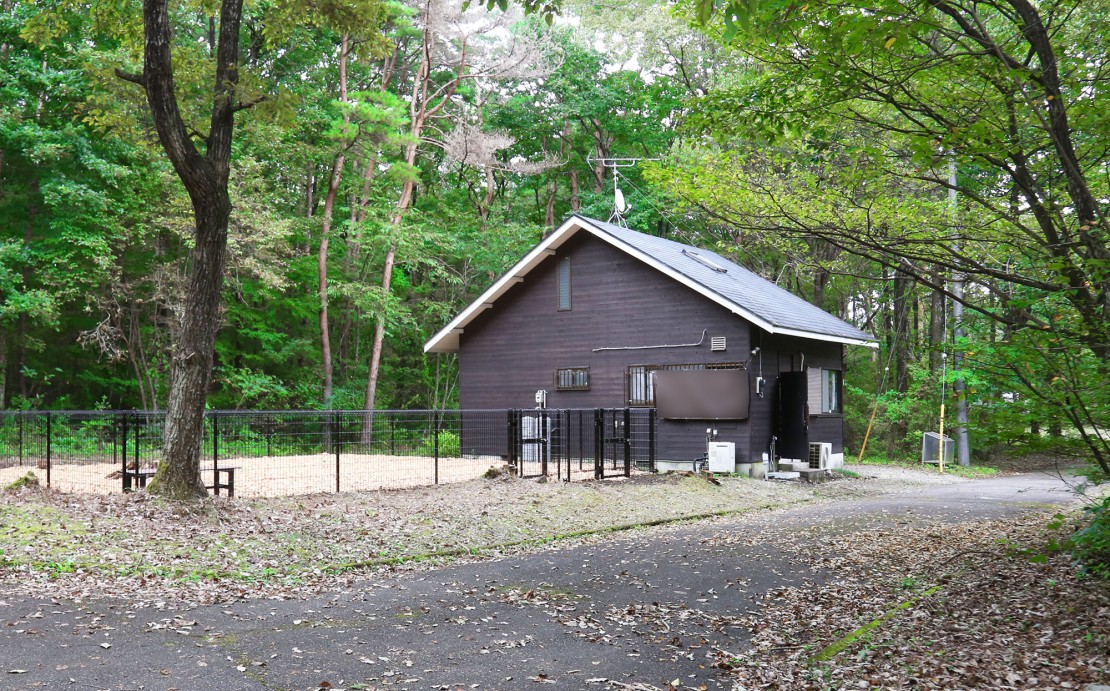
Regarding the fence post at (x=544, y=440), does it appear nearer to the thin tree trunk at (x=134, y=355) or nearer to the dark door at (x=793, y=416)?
the dark door at (x=793, y=416)

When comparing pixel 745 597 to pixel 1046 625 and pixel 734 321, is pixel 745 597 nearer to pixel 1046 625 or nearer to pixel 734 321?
pixel 1046 625

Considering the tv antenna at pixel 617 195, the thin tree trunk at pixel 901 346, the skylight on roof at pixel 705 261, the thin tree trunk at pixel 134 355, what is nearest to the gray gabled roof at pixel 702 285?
the skylight on roof at pixel 705 261

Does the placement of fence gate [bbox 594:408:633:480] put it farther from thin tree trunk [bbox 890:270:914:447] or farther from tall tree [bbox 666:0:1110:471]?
thin tree trunk [bbox 890:270:914:447]

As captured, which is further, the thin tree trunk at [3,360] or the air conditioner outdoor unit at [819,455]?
the thin tree trunk at [3,360]

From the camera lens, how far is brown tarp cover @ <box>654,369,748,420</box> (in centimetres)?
1705

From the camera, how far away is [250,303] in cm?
2680

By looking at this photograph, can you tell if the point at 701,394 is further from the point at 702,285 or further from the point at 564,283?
the point at 564,283

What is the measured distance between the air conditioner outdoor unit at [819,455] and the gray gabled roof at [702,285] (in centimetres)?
231

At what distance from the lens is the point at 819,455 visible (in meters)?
18.6

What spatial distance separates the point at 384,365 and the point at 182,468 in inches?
849

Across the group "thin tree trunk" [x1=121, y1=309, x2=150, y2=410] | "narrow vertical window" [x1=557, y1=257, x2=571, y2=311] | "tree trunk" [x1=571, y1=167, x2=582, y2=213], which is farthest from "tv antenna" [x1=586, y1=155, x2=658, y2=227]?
"thin tree trunk" [x1=121, y1=309, x2=150, y2=410]

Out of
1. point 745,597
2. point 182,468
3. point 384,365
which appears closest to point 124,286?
point 384,365

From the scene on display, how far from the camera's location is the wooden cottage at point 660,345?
56.6 ft

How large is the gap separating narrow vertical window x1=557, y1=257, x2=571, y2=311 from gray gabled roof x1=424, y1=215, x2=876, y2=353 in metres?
0.41
